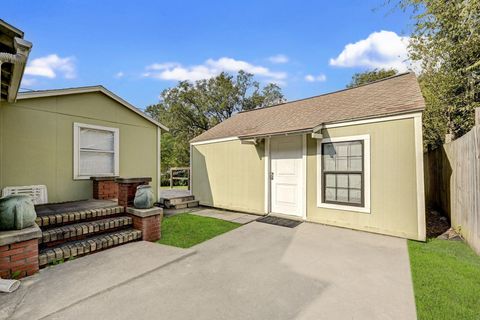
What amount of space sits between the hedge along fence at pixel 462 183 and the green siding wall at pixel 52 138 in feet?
24.4

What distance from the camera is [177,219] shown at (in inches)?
242

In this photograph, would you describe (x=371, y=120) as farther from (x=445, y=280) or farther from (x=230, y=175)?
(x=230, y=175)

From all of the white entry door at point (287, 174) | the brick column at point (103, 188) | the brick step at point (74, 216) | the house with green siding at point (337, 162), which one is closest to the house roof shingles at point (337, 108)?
the house with green siding at point (337, 162)

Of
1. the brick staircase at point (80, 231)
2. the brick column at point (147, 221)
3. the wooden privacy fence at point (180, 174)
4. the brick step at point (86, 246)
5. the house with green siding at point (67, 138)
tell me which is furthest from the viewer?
the wooden privacy fence at point (180, 174)

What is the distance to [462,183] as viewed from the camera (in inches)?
169

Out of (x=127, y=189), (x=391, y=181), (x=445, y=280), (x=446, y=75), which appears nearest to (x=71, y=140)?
(x=127, y=189)

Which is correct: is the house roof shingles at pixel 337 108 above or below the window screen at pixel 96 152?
above

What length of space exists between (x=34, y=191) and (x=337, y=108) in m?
7.28

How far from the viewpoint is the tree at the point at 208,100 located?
22203 millimetres

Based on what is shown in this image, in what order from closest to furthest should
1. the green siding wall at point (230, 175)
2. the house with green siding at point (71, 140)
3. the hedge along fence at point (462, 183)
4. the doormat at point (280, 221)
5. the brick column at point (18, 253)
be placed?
the brick column at point (18, 253) → the hedge along fence at point (462, 183) → the house with green siding at point (71, 140) → the doormat at point (280, 221) → the green siding wall at point (230, 175)

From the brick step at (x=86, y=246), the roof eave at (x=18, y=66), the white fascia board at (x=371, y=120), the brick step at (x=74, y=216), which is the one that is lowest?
the brick step at (x=86, y=246)

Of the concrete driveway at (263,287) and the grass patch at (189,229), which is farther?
the grass patch at (189,229)

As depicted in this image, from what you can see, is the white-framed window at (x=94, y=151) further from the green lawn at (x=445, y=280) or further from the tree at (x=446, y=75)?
the tree at (x=446, y=75)

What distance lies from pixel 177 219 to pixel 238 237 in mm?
2192
